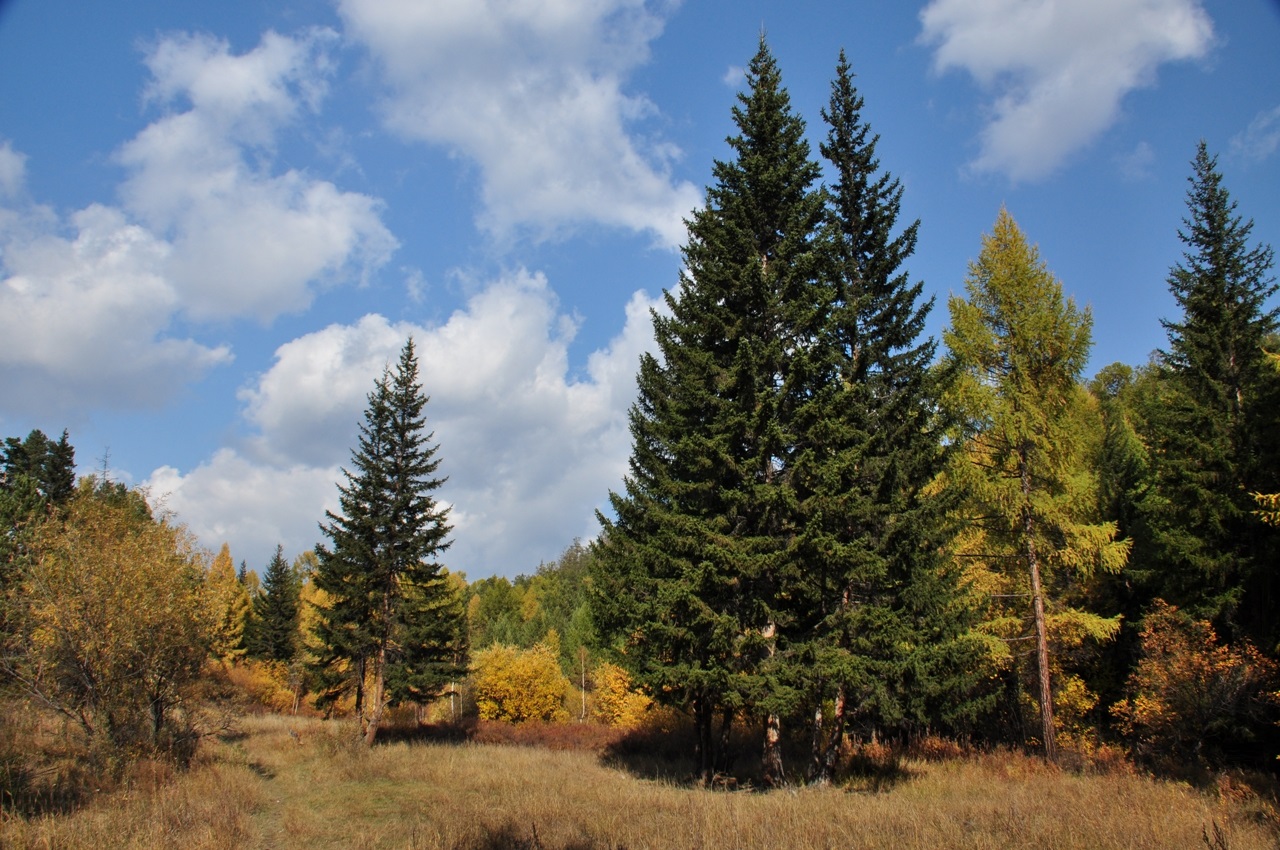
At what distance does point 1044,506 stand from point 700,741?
11933 mm

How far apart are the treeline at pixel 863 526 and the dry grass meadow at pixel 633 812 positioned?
1.83 m

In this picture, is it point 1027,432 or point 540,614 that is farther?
point 540,614

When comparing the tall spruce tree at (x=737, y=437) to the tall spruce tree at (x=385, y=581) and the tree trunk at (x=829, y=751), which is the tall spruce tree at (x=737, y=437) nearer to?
the tree trunk at (x=829, y=751)

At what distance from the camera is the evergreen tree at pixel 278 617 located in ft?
183

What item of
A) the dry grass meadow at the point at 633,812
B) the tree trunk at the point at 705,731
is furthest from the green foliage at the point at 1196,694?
the tree trunk at the point at 705,731

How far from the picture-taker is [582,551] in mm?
104312

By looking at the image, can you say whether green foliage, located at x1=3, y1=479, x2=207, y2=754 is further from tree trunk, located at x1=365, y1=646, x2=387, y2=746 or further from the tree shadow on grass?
the tree shadow on grass

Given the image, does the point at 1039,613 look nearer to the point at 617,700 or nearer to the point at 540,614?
the point at 617,700

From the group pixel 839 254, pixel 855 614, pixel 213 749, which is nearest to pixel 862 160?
pixel 839 254

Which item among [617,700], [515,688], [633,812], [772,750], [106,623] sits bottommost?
[617,700]

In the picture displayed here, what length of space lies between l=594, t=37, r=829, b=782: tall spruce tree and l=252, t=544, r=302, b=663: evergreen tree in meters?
49.0

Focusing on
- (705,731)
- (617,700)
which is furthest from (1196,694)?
(617,700)

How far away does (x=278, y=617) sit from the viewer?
56281 mm

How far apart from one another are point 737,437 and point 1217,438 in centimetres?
1607
